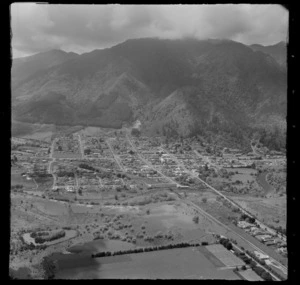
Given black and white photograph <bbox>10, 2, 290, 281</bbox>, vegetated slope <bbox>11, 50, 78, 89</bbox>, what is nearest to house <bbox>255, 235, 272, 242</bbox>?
black and white photograph <bbox>10, 2, 290, 281</bbox>

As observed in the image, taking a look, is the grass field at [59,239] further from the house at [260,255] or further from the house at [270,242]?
the house at [270,242]

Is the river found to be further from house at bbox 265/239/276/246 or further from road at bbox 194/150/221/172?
house at bbox 265/239/276/246

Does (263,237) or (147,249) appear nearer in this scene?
(147,249)

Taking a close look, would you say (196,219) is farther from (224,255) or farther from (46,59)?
(46,59)

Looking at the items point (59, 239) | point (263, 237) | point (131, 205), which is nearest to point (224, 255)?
point (263, 237)

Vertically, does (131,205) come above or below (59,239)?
above

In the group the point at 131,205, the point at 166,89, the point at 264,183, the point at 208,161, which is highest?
the point at 166,89

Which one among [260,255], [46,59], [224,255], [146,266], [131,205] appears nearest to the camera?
[146,266]

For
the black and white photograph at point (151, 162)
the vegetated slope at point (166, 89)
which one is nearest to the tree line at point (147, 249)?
the black and white photograph at point (151, 162)
